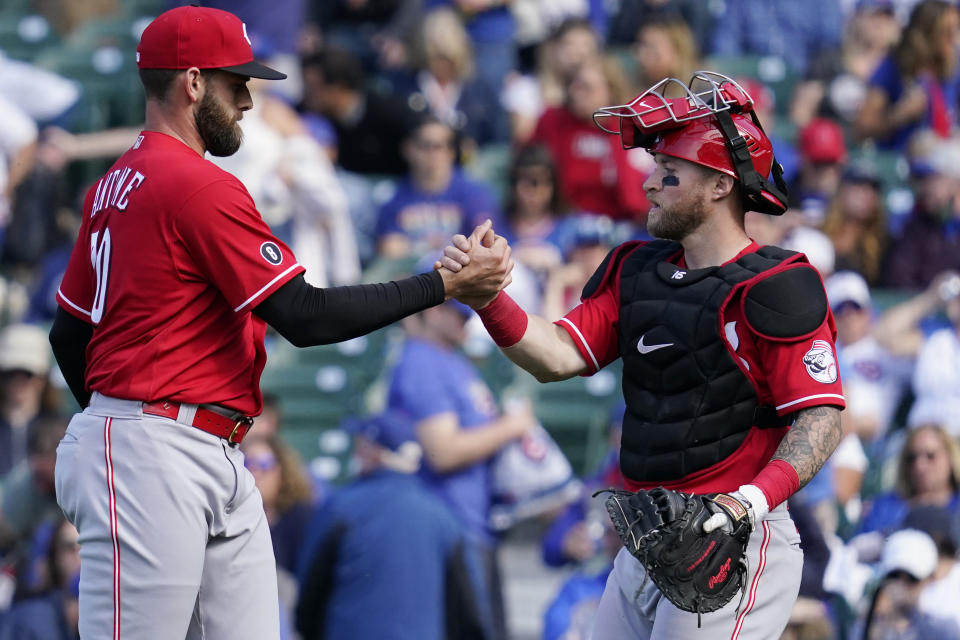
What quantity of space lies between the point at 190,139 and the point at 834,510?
3992 mm

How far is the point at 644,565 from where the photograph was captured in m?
3.73

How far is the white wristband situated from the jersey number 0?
174cm

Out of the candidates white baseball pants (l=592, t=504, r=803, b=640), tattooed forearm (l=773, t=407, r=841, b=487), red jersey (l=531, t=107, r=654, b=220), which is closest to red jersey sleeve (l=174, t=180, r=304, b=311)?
white baseball pants (l=592, t=504, r=803, b=640)

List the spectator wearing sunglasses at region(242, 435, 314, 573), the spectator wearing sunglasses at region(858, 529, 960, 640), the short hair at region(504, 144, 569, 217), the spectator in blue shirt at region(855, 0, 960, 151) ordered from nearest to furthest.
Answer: the spectator wearing sunglasses at region(858, 529, 960, 640), the spectator wearing sunglasses at region(242, 435, 314, 573), the short hair at region(504, 144, 569, 217), the spectator in blue shirt at region(855, 0, 960, 151)

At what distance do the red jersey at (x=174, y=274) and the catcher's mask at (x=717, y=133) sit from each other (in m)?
1.10

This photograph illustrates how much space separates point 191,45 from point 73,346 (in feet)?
3.07

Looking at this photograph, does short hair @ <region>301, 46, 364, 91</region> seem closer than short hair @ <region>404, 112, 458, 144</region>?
No

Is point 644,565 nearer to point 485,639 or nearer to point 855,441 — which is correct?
point 485,639

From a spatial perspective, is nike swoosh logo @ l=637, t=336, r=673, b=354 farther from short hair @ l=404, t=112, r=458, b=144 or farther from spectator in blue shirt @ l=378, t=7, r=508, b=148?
spectator in blue shirt @ l=378, t=7, r=508, b=148

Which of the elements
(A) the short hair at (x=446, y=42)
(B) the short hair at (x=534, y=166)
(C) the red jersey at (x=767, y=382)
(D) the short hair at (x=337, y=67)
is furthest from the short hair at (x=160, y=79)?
(A) the short hair at (x=446, y=42)

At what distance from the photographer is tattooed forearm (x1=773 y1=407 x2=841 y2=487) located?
3832 mm

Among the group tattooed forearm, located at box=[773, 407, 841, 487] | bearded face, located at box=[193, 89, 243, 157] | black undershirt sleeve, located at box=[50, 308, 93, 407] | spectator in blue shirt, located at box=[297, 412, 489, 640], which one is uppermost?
bearded face, located at box=[193, 89, 243, 157]

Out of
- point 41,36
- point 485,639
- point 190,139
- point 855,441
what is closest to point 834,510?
point 855,441

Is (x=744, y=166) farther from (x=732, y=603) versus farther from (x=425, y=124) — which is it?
(x=425, y=124)
